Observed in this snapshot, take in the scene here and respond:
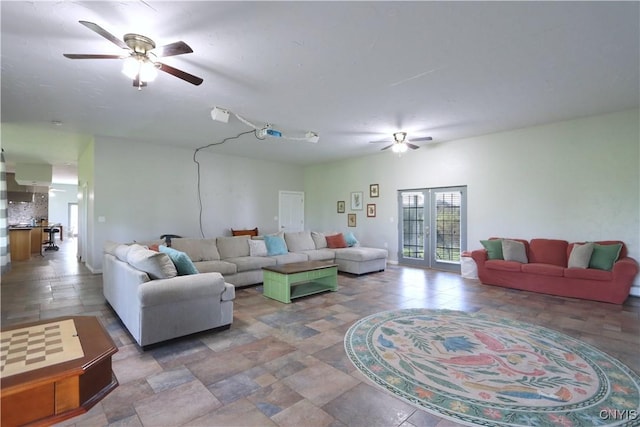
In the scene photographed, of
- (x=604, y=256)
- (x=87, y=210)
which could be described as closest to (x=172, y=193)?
(x=87, y=210)

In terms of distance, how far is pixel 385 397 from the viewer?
85.5 inches

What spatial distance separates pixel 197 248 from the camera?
17.2 feet

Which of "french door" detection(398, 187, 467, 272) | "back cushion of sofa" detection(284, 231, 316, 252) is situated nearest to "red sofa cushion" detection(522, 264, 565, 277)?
"french door" detection(398, 187, 467, 272)

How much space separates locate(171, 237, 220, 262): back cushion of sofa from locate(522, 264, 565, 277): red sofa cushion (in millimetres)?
5217

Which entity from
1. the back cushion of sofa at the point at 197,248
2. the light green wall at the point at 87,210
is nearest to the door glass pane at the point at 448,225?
the back cushion of sofa at the point at 197,248

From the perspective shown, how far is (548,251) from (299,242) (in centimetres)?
459

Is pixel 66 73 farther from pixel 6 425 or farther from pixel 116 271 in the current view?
pixel 6 425

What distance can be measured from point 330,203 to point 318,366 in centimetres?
694

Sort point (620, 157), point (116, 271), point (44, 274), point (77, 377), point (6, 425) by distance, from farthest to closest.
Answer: point (44, 274) < point (620, 157) < point (116, 271) < point (77, 377) < point (6, 425)

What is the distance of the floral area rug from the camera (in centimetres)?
201

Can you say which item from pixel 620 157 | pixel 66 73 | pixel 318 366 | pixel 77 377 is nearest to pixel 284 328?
pixel 318 366

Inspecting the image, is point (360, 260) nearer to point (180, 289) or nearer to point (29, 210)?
point (180, 289)

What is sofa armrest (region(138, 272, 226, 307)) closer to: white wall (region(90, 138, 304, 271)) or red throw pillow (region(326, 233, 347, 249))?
red throw pillow (region(326, 233, 347, 249))

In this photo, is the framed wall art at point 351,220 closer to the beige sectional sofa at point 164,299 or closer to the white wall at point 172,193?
the white wall at point 172,193
